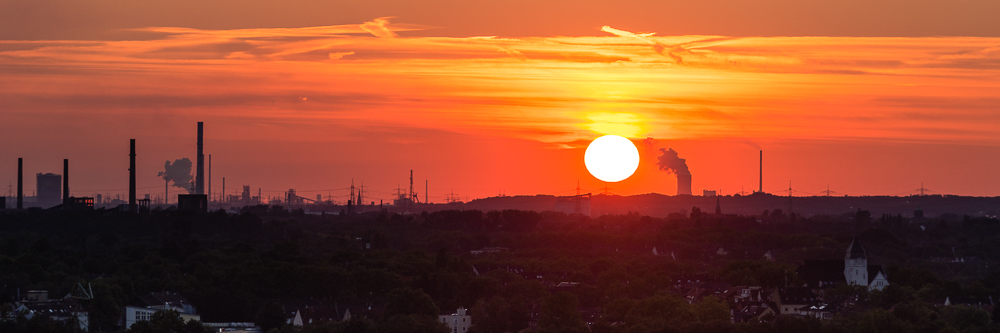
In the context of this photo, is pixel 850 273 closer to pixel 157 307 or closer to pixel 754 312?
pixel 754 312

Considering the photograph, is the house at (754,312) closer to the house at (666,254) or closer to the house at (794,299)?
the house at (794,299)

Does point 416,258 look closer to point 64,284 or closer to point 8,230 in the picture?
point 64,284

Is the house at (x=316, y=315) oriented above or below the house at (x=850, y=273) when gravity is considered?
below

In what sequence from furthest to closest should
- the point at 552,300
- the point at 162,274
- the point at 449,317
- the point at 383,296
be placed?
the point at 162,274 → the point at 383,296 → the point at 449,317 → the point at 552,300

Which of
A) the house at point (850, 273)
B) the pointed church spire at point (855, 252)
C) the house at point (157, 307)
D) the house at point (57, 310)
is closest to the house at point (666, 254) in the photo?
the house at point (850, 273)

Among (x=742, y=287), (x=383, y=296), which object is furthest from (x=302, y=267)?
(x=742, y=287)
